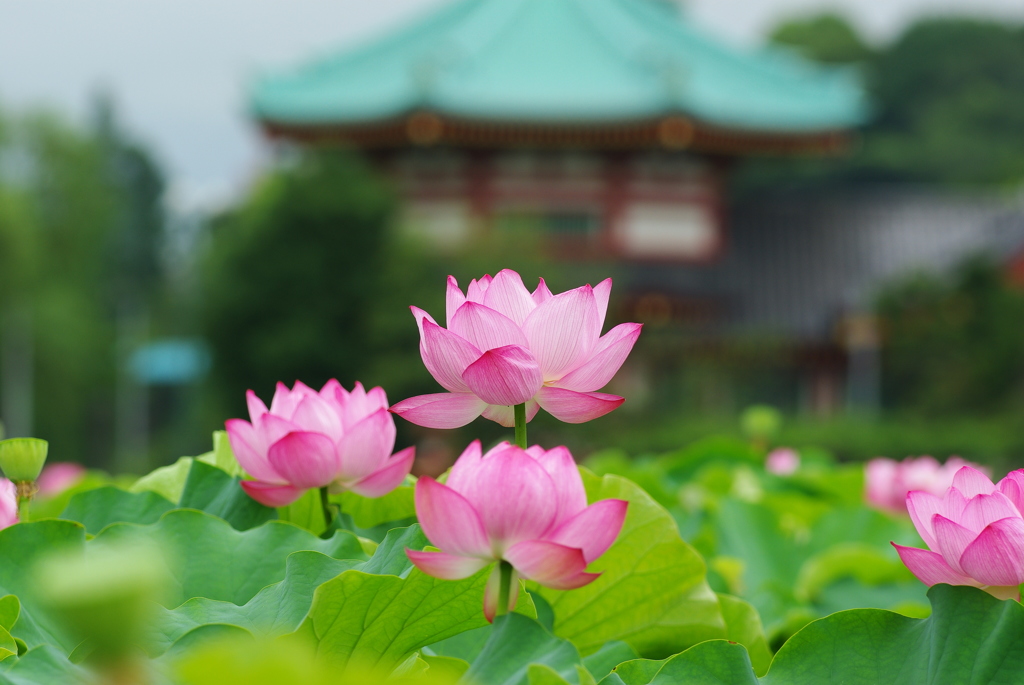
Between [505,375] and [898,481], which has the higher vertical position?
[505,375]

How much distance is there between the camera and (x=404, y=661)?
460 mm

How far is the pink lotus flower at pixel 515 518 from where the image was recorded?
0.38 meters

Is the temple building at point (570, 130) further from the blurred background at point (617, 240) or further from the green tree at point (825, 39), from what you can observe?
the green tree at point (825, 39)

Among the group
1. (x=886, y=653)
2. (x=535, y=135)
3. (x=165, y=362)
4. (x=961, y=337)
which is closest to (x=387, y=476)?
(x=886, y=653)

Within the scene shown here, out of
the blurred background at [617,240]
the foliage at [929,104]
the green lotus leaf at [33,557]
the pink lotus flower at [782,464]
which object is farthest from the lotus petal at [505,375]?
the foliage at [929,104]

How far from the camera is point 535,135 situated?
301 inches

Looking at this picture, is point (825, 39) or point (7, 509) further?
point (825, 39)

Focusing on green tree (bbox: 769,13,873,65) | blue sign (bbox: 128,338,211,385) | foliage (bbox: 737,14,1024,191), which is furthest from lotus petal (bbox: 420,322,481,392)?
green tree (bbox: 769,13,873,65)

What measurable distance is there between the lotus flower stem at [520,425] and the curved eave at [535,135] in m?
7.24

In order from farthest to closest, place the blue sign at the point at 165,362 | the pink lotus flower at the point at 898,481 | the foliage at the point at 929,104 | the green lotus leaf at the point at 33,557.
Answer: the blue sign at the point at 165,362, the foliage at the point at 929,104, the pink lotus flower at the point at 898,481, the green lotus leaf at the point at 33,557

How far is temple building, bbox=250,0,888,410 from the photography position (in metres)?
7.60

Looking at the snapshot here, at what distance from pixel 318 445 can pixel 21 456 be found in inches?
5.7

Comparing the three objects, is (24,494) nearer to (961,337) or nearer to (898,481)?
(898,481)

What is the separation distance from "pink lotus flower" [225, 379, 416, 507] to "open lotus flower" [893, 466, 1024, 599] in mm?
256
